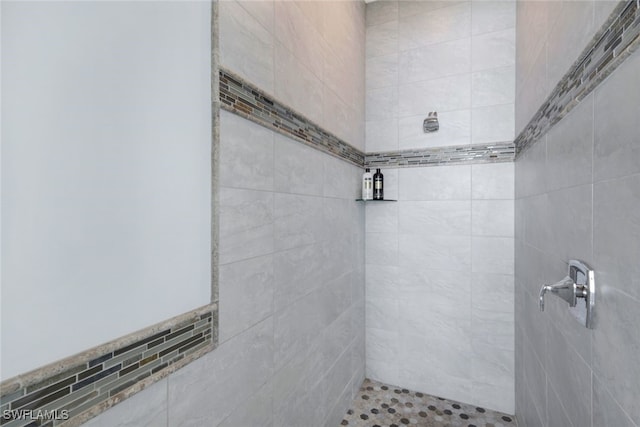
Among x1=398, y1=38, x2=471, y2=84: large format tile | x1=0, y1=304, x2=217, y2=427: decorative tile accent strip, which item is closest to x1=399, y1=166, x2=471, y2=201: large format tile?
x1=398, y1=38, x2=471, y2=84: large format tile

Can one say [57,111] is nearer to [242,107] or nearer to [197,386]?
[242,107]

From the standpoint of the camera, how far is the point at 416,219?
2123 millimetres

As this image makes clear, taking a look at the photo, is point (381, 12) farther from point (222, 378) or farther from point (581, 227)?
point (222, 378)

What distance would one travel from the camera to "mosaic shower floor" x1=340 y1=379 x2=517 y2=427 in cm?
183

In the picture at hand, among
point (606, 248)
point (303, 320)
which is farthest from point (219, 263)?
point (606, 248)

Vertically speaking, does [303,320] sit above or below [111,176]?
below

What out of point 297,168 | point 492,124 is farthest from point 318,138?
point 492,124

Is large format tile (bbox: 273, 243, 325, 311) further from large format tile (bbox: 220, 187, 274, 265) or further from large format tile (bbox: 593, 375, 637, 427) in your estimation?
large format tile (bbox: 593, 375, 637, 427)

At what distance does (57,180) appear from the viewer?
0.56m

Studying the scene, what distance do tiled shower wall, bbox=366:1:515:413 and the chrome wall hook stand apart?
111 centimetres

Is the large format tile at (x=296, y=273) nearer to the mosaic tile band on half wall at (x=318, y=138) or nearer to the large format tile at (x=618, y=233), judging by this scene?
the mosaic tile band on half wall at (x=318, y=138)

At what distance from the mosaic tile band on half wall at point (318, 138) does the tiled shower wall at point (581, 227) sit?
1.32 ft

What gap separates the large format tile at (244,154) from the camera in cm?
95

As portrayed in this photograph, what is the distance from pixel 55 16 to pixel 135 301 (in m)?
0.57
